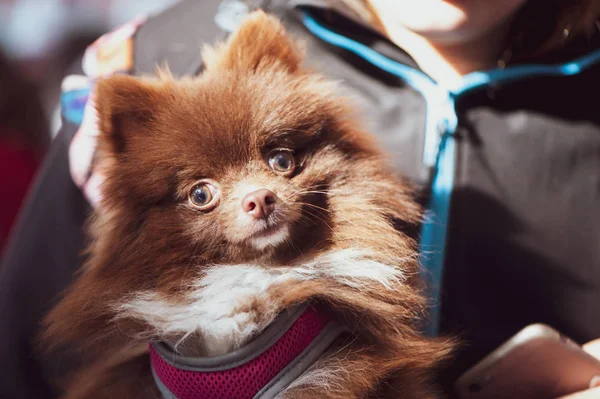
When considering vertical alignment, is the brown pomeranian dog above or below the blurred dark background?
below

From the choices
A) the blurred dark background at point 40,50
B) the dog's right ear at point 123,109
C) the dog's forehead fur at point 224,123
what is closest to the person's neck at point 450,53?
the dog's forehead fur at point 224,123

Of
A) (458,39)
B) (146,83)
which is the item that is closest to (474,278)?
(458,39)

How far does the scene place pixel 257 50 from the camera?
1194mm

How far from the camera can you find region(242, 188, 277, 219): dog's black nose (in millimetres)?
1023

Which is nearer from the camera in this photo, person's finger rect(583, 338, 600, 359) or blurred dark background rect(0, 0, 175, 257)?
person's finger rect(583, 338, 600, 359)

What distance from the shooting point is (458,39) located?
1.45 meters

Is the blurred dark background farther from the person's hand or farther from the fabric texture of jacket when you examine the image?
the person's hand

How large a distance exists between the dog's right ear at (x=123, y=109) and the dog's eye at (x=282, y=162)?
254mm

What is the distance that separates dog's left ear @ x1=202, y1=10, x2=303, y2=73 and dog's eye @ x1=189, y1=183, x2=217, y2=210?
0.89 ft

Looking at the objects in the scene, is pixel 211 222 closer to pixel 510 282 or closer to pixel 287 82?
pixel 287 82

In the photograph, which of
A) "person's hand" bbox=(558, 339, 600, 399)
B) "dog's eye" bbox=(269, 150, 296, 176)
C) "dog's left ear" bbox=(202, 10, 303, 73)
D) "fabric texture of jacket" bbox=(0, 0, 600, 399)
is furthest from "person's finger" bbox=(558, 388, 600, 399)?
"dog's left ear" bbox=(202, 10, 303, 73)

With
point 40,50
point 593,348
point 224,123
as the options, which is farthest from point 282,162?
point 40,50

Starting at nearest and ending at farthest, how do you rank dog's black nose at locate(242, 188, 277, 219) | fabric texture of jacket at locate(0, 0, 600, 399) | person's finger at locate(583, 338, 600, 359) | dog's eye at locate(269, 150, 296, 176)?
dog's black nose at locate(242, 188, 277, 219), dog's eye at locate(269, 150, 296, 176), person's finger at locate(583, 338, 600, 359), fabric texture of jacket at locate(0, 0, 600, 399)

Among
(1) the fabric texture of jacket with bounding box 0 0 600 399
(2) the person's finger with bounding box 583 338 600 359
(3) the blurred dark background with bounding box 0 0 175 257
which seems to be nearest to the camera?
(2) the person's finger with bounding box 583 338 600 359
